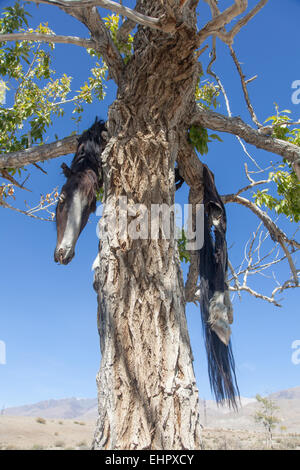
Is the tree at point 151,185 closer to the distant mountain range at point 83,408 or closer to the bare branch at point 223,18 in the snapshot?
the bare branch at point 223,18

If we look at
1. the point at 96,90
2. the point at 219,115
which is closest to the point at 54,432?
the point at 96,90

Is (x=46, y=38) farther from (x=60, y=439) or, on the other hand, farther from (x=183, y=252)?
(x=60, y=439)

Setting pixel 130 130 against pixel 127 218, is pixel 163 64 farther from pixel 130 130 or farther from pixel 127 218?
pixel 127 218

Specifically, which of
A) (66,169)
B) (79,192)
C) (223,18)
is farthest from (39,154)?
(223,18)

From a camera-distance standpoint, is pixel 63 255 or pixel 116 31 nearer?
pixel 63 255

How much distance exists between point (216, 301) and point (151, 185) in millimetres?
985

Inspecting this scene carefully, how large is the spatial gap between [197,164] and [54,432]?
31.0 m

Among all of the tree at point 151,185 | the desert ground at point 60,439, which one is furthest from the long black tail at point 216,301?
the desert ground at point 60,439

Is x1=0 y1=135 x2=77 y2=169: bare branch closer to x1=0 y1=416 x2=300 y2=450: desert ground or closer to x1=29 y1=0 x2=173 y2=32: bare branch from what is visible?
x1=29 y1=0 x2=173 y2=32: bare branch

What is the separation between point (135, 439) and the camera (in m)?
1.80

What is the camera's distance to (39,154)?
10.3ft

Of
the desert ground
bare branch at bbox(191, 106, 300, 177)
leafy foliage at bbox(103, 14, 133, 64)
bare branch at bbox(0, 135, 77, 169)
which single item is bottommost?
the desert ground

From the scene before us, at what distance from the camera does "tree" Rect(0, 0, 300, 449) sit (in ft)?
6.24

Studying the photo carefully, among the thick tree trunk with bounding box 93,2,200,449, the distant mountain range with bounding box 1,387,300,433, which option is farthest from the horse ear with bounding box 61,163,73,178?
the distant mountain range with bounding box 1,387,300,433
